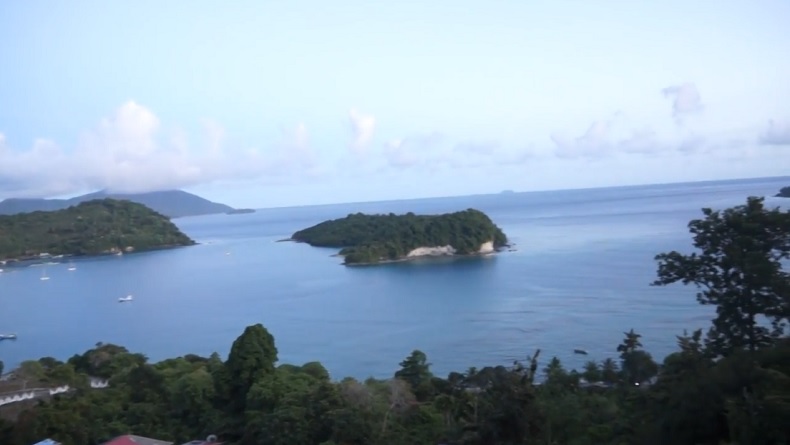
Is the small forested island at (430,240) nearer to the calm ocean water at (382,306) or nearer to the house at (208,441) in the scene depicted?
the calm ocean water at (382,306)

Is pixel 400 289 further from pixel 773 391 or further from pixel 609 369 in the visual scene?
pixel 773 391

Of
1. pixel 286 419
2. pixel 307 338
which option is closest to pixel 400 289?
pixel 307 338

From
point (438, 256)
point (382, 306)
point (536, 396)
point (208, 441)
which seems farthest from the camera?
point (438, 256)

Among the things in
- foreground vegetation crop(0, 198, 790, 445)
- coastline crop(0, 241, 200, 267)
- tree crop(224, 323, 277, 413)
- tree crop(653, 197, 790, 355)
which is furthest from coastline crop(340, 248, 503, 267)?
tree crop(653, 197, 790, 355)

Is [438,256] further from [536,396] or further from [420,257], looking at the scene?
[536,396]

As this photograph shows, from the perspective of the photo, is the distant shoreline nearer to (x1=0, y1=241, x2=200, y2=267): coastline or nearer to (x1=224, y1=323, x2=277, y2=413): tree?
(x1=0, y1=241, x2=200, y2=267): coastline

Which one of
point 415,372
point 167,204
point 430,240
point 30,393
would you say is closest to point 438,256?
point 430,240
